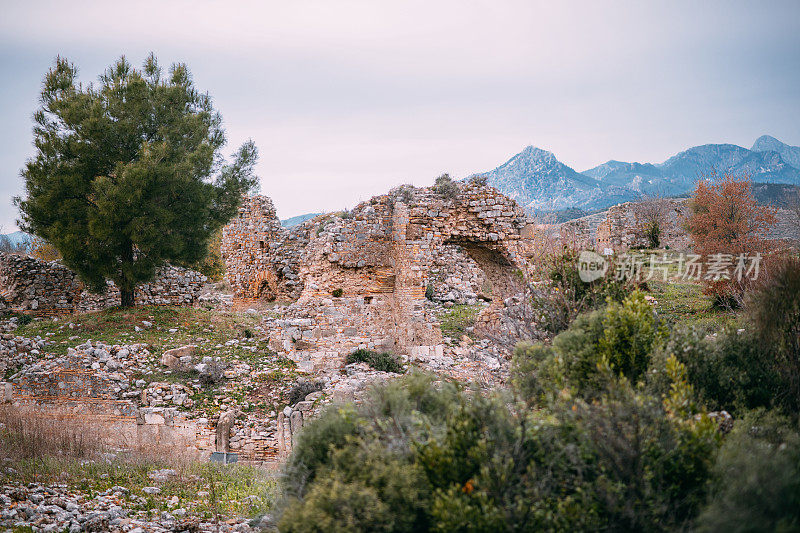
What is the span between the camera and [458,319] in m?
14.3

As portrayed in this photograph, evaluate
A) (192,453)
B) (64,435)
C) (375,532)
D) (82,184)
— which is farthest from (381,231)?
(375,532)

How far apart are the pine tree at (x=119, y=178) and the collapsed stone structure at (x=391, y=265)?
4117 millimetres

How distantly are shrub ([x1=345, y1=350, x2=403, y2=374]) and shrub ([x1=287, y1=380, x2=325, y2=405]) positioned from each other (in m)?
1.42

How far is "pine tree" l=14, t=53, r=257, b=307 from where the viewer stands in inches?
512

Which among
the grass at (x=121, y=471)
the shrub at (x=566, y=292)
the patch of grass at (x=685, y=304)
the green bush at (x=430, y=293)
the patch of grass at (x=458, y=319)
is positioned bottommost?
the grass at (x=121, y=471)

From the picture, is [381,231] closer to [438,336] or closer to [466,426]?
[438,336]

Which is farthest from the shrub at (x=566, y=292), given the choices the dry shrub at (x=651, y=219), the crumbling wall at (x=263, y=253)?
the dry shrub at (x=651, y=219)

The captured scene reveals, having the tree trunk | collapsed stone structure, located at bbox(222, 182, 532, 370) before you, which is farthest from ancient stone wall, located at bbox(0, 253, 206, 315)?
collapsed stone structure, located at bbox(222, 182, 532, 370)

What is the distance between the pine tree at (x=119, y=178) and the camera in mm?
13016

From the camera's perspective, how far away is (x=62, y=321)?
13000 millimetres

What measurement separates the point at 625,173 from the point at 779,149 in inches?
737

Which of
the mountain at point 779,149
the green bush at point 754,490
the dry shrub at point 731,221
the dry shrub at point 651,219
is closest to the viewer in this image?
the green bush at point 754,490

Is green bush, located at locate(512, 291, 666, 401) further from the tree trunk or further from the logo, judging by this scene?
the tree trunk

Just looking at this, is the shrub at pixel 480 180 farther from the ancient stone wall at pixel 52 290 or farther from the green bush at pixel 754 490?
the ancient stone wall at pixel 52 290
